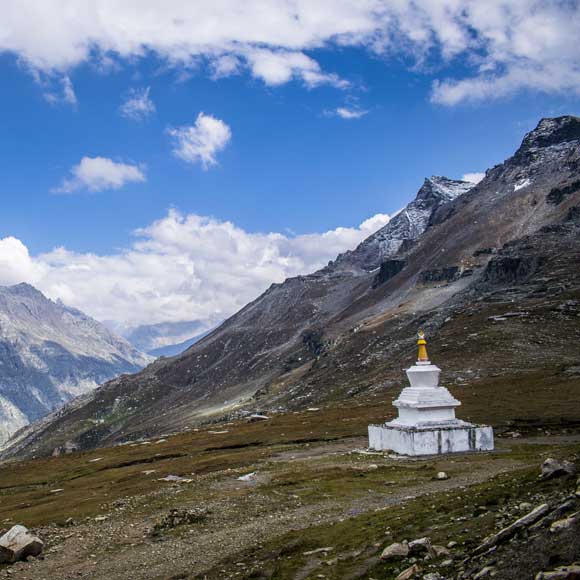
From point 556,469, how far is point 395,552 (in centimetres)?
784

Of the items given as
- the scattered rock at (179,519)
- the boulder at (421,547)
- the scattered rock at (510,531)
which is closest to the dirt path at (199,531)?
the scattered rock at (179,519)

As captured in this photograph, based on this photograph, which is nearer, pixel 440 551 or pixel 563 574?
pixel 563 574

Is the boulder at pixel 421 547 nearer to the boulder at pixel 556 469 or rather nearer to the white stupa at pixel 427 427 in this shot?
the boulder at pixel 556 469

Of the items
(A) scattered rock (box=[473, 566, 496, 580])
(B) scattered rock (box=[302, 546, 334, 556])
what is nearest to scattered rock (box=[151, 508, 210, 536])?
(B) scattered rock (box=[302, 546, 334, 556])

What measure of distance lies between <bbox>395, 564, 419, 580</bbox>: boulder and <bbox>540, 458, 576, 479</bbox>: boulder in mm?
8524

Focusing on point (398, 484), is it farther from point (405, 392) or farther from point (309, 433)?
point (309, 433)

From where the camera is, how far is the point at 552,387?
73.5 meters

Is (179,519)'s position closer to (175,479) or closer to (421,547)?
(421,547)

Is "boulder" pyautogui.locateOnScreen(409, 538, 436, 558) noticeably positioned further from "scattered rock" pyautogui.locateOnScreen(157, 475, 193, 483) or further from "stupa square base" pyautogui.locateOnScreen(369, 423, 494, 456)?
"stupa square base" pyautogui.locateOnScreen(369, 423, 494, 456)

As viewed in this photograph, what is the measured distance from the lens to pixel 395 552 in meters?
18.1

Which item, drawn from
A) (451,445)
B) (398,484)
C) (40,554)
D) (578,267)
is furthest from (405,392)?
(578,267)

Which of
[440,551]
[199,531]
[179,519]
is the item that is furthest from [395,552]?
[179,519]

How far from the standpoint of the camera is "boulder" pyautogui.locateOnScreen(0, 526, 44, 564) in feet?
83.3

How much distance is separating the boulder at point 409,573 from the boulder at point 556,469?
8.52 meters
